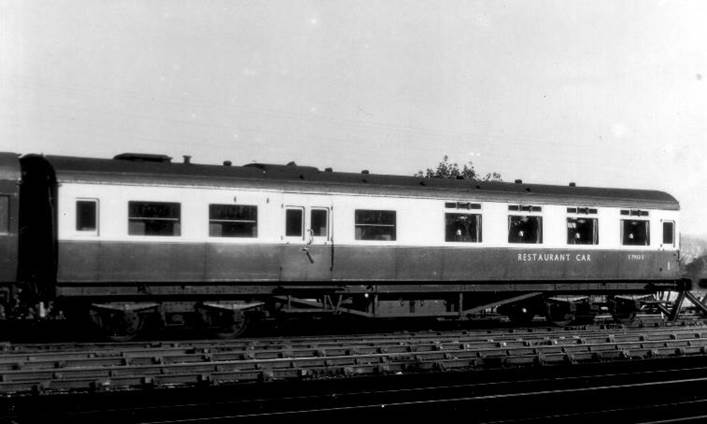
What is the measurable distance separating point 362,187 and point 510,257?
4054mm

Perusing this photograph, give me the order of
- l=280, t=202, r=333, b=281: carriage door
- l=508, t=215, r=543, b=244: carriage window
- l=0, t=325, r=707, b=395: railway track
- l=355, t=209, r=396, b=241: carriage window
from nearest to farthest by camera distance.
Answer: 1. l=0, t=325, r=707, b=395: railway track
2. l=280, t=202, r=333, b=281: carriage door
3. l=355, t=209, r=396, b=241: carriage window
4. l=508, t=215, r=543, b=244: carriage window

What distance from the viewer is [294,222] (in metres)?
18.8

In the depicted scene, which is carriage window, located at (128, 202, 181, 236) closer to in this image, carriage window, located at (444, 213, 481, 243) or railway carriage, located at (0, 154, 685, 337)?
railway carriage, located at (0, 154, 685, 337)

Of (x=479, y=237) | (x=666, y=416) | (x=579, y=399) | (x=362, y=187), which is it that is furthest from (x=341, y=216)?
(x=666, y=416)

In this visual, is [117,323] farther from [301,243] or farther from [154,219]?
[301,243]

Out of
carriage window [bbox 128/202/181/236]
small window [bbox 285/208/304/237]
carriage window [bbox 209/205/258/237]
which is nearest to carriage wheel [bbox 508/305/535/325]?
small window [bbox 285/208/304/237]

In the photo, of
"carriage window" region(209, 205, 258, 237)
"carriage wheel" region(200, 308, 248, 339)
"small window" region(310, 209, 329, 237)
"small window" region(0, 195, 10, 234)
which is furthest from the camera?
"small window" region(310, 209, 329, 237)

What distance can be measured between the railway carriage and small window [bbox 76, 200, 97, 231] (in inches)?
0.8

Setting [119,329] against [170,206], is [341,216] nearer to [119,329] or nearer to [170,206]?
[170,206]

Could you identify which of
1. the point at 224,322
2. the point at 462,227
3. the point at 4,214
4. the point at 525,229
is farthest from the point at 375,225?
the point at 4,214

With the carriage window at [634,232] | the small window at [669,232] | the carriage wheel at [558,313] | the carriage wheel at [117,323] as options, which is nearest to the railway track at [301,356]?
the carriage wheel at [117,323]

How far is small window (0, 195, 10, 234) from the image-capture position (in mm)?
16812

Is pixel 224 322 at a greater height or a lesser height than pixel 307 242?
lesser

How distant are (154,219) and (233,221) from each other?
1.59 metres
